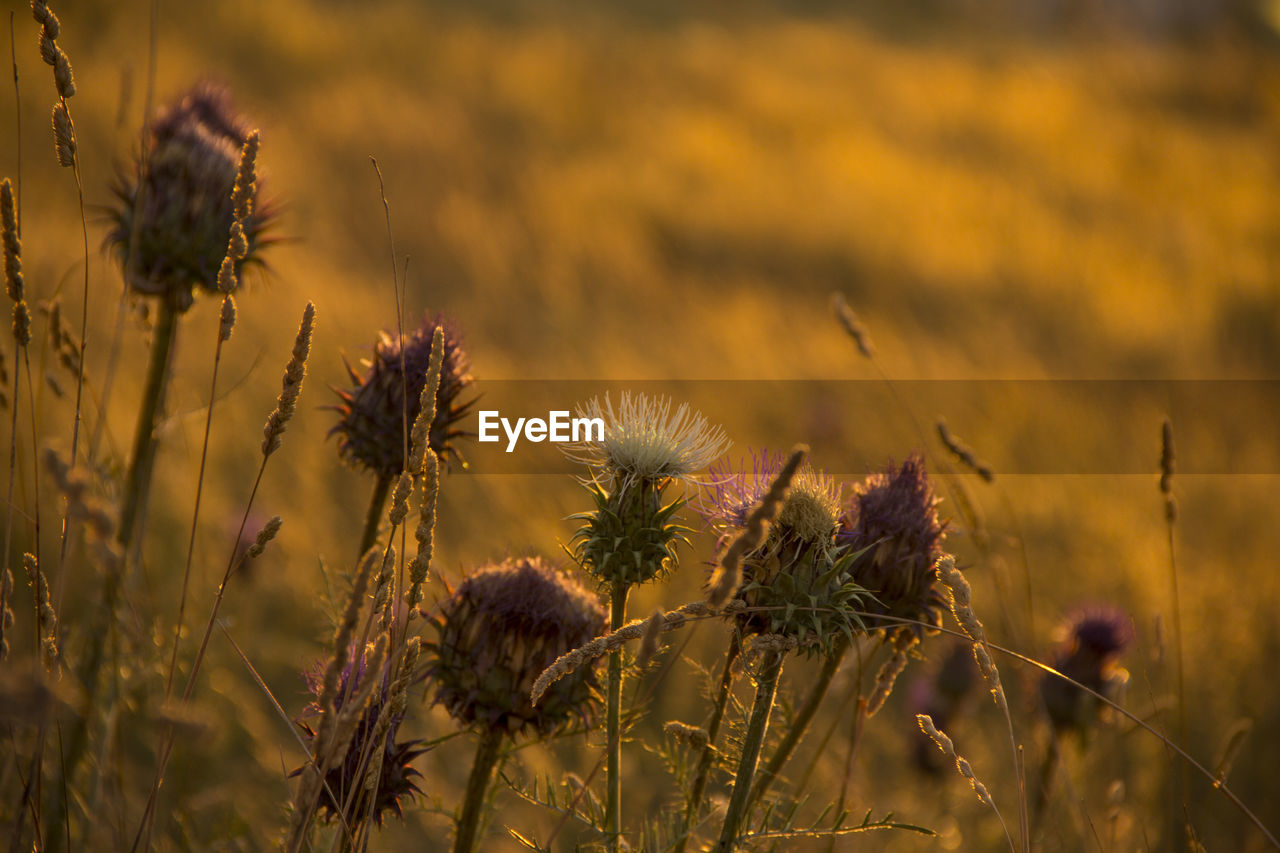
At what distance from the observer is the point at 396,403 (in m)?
2.77

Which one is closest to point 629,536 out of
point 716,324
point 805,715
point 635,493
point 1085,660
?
point 635,493

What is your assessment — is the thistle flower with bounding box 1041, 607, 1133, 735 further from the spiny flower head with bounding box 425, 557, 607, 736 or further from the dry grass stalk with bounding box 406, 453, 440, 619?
the dry grass stalk with bounding box 406, 453, 440, 619

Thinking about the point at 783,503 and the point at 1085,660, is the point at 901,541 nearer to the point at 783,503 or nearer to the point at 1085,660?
the point at 783,503

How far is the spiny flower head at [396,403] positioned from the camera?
8.96ft

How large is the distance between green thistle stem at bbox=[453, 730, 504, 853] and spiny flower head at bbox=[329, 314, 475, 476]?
742mm

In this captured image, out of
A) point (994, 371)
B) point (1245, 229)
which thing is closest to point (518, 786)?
point (994, 371)

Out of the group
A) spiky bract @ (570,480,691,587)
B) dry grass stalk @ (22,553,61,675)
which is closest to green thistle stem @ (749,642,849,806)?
spiky bract @ (570,480,691,587)

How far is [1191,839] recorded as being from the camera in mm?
2314

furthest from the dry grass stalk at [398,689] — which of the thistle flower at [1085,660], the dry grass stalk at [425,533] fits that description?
the thistle flower at [1085,660]

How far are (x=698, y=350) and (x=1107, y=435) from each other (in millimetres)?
4856

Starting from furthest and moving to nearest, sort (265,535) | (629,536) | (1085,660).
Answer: (1085,660) < (629,536) < (265,535)

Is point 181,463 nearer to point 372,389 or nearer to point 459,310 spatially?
point 372,389

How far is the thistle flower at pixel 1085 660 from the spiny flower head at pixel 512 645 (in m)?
2.49

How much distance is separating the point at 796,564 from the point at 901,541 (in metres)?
0.51
